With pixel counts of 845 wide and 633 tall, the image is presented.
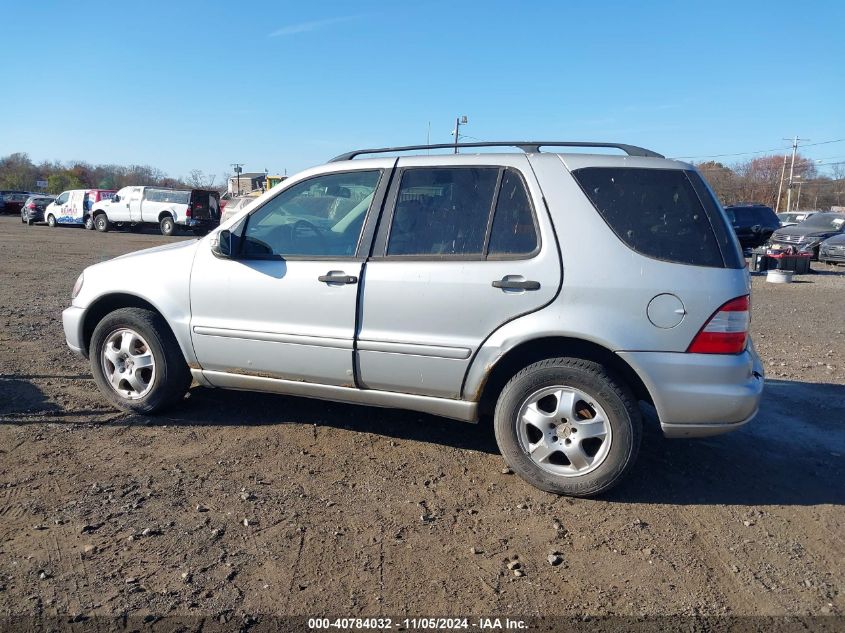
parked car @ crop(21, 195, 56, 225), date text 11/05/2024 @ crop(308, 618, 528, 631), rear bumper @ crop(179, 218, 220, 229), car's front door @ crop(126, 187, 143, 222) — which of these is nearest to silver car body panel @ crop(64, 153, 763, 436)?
date text 11/05/2024 @ crop(308, 618, 528, 631)

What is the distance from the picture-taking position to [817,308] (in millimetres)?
11422

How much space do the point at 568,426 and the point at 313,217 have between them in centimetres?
208

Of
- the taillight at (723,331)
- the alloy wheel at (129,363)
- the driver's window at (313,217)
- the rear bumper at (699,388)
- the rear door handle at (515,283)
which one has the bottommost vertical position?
the alloy wheel at (129,363)

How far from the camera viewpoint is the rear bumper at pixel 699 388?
3547mm

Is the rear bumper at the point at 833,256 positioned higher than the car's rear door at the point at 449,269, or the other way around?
the rear bumper at the point at 833,256

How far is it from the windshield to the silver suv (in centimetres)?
2252

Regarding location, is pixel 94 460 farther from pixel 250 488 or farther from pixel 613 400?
pixel 613 400

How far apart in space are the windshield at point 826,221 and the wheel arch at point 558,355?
22.7m

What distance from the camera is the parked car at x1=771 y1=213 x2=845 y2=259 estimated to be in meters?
20.8

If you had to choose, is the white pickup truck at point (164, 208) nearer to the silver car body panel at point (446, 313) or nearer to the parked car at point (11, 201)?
the parked car at point (11, 201)

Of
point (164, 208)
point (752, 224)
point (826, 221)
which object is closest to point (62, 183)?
point (164, 208)

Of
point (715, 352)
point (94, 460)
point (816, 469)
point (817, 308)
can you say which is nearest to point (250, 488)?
point (94, 460)

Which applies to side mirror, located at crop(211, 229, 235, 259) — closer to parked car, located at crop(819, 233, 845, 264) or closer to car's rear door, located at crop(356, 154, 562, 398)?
car's rear door, located at crop(356, 154, 562, 398)

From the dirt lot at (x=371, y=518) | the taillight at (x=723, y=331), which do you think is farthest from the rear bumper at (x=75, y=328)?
the taillight at (x=723, y=331)
